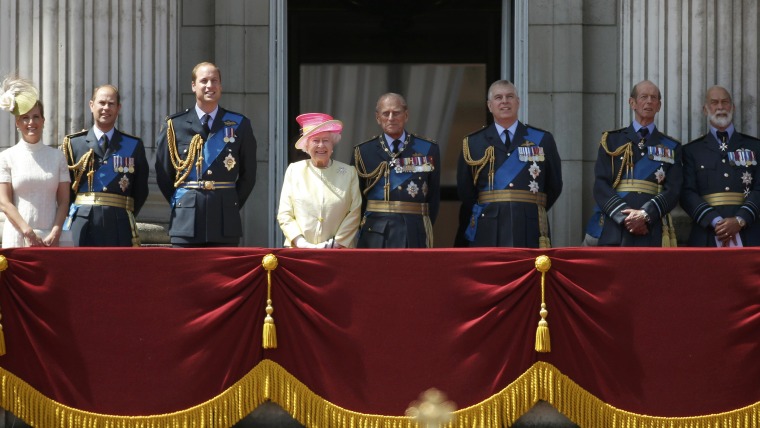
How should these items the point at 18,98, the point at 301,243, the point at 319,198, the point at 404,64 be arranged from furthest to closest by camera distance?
the point at 404,64 → the point at 18,98 → the point at 319,198 → the point at 301,243

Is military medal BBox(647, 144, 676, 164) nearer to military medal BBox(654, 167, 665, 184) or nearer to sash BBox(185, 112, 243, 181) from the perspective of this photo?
military medal BBox(654, 167, 665, 184)

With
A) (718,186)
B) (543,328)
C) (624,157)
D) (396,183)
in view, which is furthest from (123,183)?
(718,186)

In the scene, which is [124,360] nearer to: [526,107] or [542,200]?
[542,200]

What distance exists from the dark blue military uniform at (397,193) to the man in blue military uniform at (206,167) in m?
0.77

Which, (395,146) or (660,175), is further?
(660,175)

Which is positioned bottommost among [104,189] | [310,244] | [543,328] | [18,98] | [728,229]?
[543,328]

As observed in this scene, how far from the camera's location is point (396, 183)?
34.3 feet

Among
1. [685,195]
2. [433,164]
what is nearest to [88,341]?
[433,164]

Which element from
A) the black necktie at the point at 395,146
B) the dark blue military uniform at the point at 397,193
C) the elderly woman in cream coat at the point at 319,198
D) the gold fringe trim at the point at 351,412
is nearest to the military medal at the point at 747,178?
the dark blue military uniform at the point at 397,193

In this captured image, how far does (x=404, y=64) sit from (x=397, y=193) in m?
4.91

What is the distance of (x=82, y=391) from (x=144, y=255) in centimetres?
83

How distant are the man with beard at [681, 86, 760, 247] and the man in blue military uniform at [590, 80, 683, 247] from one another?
20 centimetres

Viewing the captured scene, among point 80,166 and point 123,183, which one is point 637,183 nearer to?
point 123,183

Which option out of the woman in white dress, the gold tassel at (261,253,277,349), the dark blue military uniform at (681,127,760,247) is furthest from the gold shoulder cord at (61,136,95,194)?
the dark blue military uniform at (681,127,760,247)
